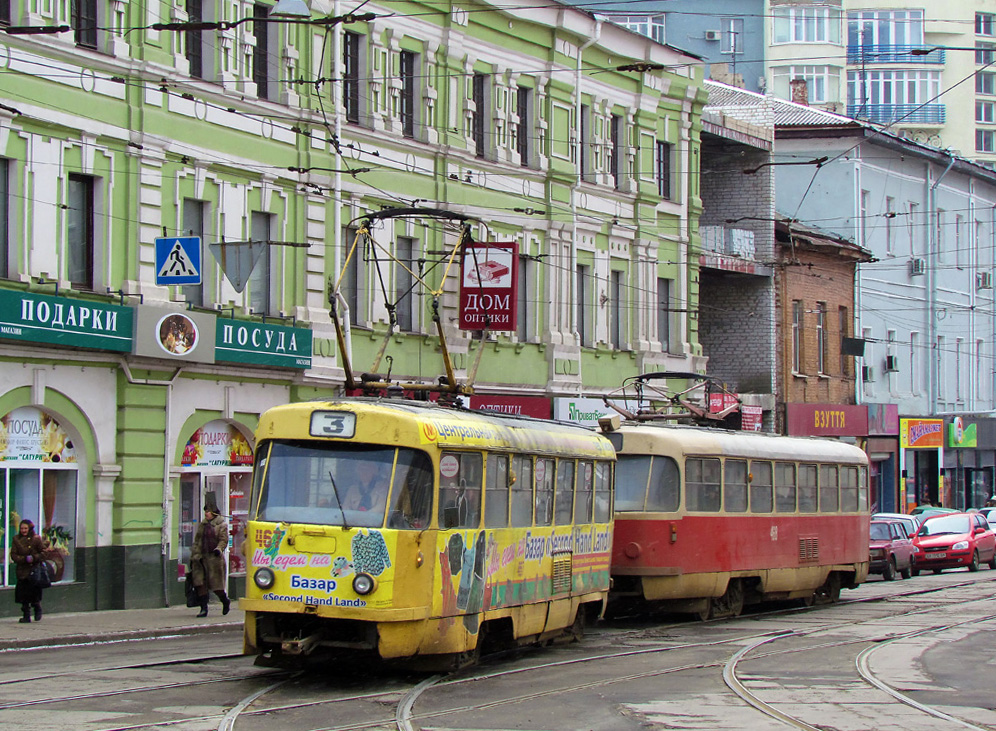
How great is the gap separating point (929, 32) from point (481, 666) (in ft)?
281

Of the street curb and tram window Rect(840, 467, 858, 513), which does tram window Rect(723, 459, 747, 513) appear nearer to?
tram window Rect(840, 467, 858, 513)

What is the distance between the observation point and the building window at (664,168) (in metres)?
40.9

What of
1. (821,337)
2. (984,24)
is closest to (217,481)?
(821,337)

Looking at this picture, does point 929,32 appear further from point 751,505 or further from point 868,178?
point 751,505

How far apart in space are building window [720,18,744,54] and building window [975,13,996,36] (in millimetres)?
25310

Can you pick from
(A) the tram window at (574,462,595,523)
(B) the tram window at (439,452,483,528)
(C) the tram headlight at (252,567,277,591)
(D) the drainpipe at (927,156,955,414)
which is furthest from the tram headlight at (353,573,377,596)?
(D) the drainpipe at (927,156,955,414)

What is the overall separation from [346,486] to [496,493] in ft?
7.44

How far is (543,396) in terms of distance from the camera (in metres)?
36.1

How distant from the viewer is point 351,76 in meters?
30.6

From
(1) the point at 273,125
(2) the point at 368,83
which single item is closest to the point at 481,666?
(1) the point at 273,125

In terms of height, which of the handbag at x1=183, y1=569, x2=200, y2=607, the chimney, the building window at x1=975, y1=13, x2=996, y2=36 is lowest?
the handbag at x1=183, y1=569, x2=200, y2=607

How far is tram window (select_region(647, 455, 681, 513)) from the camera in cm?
2275

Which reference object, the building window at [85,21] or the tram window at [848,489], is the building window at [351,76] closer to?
the building window at [85,21]

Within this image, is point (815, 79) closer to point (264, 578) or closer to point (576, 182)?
point (576, 182)
